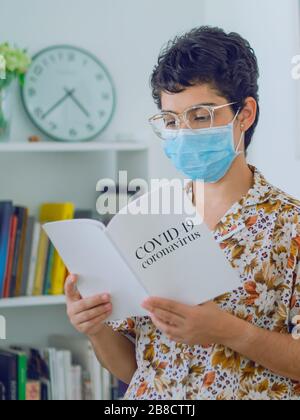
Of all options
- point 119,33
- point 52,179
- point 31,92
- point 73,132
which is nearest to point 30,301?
point 52,179

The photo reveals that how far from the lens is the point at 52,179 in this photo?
251cm

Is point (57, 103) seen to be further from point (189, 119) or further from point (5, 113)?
point (189, 119)

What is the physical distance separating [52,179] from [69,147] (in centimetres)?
19

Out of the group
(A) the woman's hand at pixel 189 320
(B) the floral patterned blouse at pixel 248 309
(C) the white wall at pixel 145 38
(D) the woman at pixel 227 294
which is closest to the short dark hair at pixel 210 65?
(D) the woman at pixel 227 294

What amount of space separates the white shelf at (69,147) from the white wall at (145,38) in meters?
0.09

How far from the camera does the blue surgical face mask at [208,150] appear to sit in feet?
3.80

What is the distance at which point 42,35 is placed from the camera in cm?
246

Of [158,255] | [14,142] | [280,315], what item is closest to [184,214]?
[158,255]

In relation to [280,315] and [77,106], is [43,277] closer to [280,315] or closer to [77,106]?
[77,106]

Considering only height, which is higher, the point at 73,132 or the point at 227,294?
the point at 73,132

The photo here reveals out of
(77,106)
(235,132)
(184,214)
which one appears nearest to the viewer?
(184,214)

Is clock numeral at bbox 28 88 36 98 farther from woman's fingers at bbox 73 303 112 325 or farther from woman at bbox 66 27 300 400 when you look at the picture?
woman's fingers at bbox 73 303 112 325

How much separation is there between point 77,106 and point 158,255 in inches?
60.1

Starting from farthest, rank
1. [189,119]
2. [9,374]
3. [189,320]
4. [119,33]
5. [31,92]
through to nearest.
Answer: [119,33] < [31,92] < [9,374] < [189,119] < [189,320]
